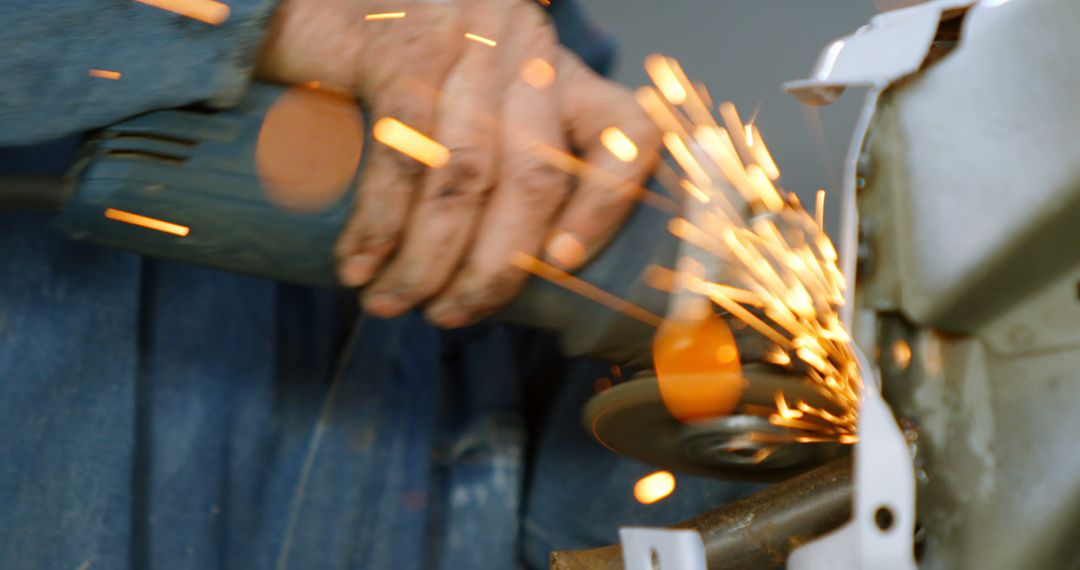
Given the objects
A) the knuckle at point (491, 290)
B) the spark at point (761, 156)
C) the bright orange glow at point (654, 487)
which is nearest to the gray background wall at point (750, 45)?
the spark at point (761, 156)

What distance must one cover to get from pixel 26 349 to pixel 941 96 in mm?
827

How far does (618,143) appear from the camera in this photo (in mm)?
1039

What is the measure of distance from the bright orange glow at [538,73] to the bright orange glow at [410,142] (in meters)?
0.12

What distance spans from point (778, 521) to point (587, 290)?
282 millimetres

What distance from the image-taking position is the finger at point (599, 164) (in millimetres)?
1029

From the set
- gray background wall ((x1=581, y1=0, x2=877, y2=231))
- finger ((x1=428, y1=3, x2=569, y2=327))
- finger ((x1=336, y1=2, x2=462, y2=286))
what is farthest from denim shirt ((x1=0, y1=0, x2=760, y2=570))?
gray background wall ((x1=581, y1=0, x2=877, y2=231))

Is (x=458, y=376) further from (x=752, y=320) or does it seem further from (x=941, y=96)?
(x=941, y=96)

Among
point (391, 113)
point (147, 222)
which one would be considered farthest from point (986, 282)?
point (147, 222)

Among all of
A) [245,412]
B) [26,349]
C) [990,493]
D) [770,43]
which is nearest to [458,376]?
[245,412]

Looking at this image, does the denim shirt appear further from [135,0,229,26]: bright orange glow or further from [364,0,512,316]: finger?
[364,0,512,316]: finger

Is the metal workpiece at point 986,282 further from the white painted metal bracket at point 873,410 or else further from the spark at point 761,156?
the spark at point 761,156

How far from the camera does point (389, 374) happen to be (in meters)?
1.28

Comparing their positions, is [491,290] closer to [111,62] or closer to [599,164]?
[599,164]

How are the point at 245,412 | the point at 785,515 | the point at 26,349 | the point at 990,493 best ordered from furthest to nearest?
the point at 245,412
the point at 26,349
the point at 785,515
the point at 990,493
